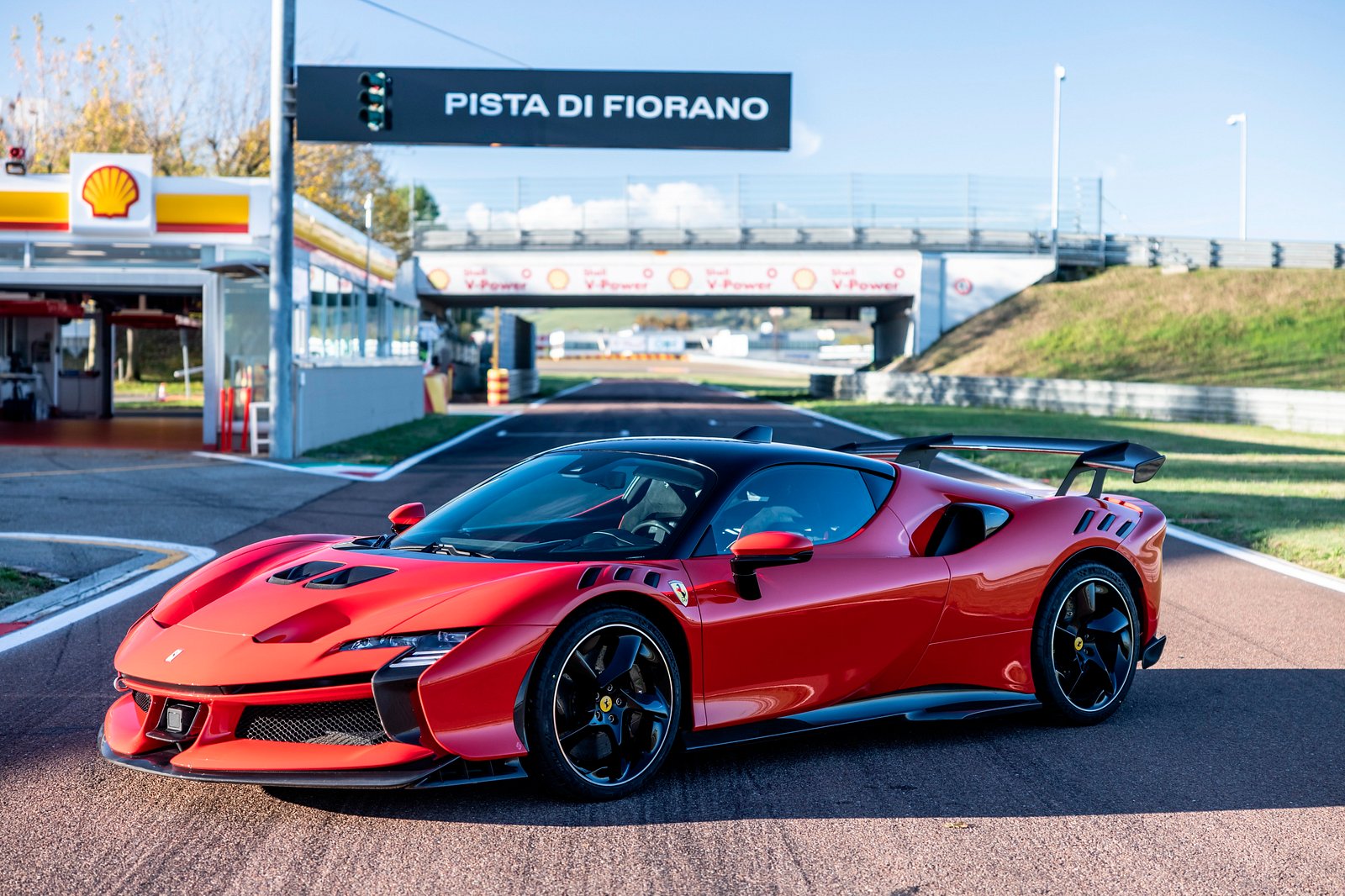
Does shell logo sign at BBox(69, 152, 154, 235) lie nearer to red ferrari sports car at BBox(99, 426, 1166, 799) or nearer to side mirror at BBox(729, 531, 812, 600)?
red ferrari sports car at BBox(99, 426, 1166, 799)

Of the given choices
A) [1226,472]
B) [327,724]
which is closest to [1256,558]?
[1226,472]

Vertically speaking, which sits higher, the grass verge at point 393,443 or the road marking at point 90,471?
the grass verge at point 393,443

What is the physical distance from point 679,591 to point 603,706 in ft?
1.59

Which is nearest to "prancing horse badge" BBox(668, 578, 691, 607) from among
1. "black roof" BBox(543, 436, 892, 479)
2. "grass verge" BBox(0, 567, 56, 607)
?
"black roof" BBox(543, 436, 892, 479)

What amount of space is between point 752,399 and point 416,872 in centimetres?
4685

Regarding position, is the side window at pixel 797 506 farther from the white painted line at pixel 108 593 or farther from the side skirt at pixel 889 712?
the white painted line at pixel 108 593

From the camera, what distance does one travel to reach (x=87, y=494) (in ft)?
50.8

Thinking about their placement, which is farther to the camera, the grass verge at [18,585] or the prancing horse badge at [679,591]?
the grass verge at [18,585]

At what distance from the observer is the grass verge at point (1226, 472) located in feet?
41.2

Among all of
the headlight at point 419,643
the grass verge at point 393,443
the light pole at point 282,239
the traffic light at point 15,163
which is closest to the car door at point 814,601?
the headlight at point 419,643

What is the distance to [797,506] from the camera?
562cm

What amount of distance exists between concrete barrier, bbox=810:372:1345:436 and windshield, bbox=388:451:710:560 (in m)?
27.2

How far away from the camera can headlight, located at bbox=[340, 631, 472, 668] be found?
441 cm

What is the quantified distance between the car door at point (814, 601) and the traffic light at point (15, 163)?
22.7m
